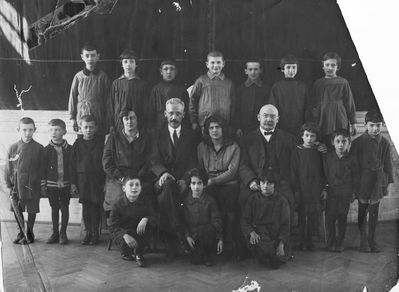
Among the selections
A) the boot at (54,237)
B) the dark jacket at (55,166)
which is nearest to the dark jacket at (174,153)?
the dark jacket at (55,166)

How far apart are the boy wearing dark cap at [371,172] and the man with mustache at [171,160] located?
975 millimetres

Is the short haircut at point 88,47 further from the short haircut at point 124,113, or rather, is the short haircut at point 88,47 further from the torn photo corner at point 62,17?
the short haircut at point 124,113

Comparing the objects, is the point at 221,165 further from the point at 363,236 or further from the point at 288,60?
the point at 363,236

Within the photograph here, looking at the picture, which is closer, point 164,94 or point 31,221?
point 164,94

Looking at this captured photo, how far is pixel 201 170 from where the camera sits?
10.2ft

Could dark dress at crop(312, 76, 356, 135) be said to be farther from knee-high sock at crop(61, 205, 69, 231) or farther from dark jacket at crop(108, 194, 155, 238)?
knee-high sock at crop(61, 205, 69, 231)

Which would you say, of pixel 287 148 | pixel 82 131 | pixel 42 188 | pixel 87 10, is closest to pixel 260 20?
pixel 287 148

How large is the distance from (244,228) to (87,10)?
5.18 ft

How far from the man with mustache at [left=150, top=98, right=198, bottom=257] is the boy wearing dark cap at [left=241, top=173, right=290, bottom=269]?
418 millimetres

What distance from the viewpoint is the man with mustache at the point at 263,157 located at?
122 inches

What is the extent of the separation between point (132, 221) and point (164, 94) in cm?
77

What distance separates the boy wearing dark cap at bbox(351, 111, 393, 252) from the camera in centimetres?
311

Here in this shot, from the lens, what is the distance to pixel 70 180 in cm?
311

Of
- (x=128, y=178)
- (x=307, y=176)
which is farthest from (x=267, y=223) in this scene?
(x=128, y=178)
